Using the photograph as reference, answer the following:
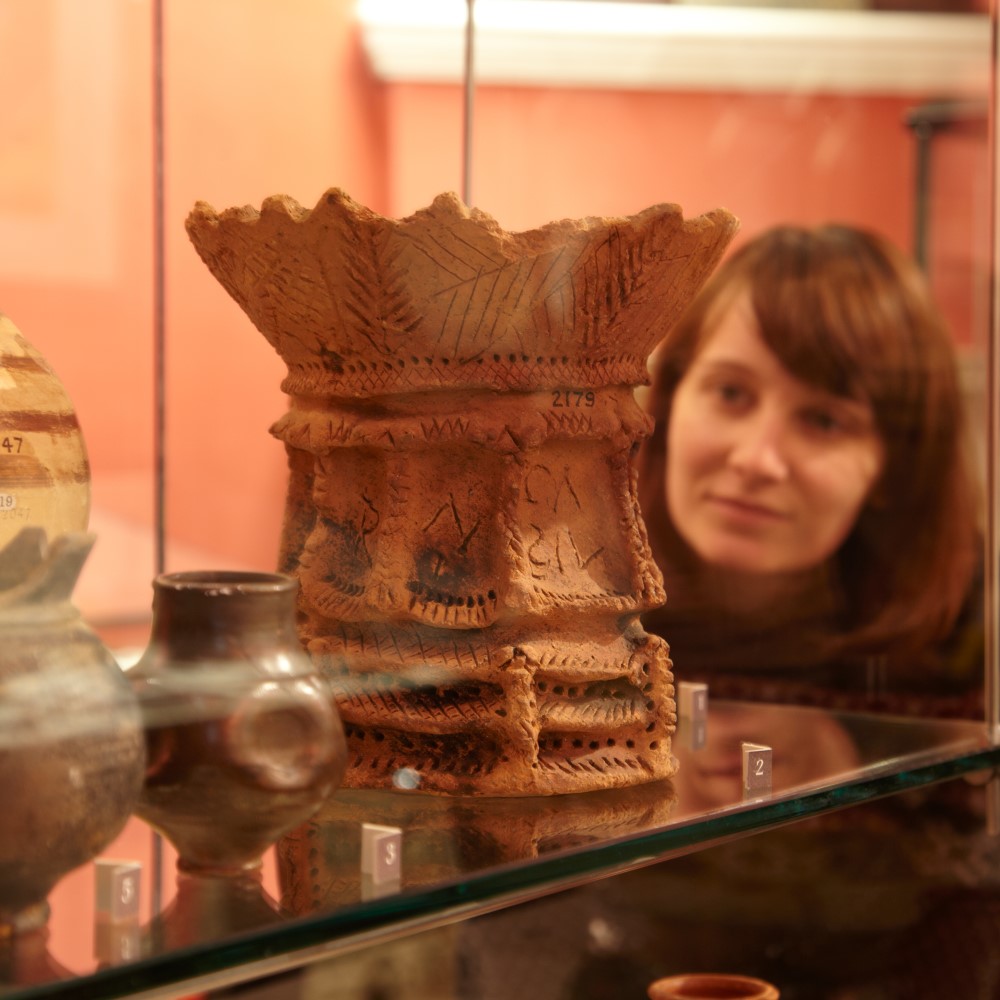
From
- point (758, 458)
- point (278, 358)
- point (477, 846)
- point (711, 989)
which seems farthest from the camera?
point (758, 458)

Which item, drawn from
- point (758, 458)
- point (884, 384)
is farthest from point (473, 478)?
point (884, 384)

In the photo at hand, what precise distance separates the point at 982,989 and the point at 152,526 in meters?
0.97

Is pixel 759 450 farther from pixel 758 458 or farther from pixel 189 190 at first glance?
pixel 189 190

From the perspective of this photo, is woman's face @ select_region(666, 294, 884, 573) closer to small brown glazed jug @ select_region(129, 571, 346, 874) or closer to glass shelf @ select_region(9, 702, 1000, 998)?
glass shelf @ select_region(9, 702, 1000, 998)

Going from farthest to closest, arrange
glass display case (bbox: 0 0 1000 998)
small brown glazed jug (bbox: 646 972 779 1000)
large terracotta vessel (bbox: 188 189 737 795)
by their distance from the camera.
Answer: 1. small brown glazed jug (bbox: 646 972 779 1000)
2. large terracotta vessel (bbox: 188 189 737 795)
3. glass display case (bbox: 0 0 1000 998)

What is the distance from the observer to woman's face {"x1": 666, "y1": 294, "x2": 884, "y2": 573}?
5.31ft

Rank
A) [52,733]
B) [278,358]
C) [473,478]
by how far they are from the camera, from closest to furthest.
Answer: [52,733], [473,478], [278,358]

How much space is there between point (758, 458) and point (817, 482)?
115 millimetres

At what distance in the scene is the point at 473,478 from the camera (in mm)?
969

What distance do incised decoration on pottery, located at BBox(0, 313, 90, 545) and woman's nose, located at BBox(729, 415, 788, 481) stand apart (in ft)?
2.88

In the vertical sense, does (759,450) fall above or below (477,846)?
above

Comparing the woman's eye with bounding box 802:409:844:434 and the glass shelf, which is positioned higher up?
the woman's eye with bounding box 802:409:844:434

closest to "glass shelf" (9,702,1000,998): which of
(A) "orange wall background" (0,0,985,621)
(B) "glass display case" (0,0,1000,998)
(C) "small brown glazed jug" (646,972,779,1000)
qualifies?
(B) "glass display case" (0,0,1000,998)

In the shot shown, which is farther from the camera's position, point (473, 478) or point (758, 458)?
point (758, 458)
